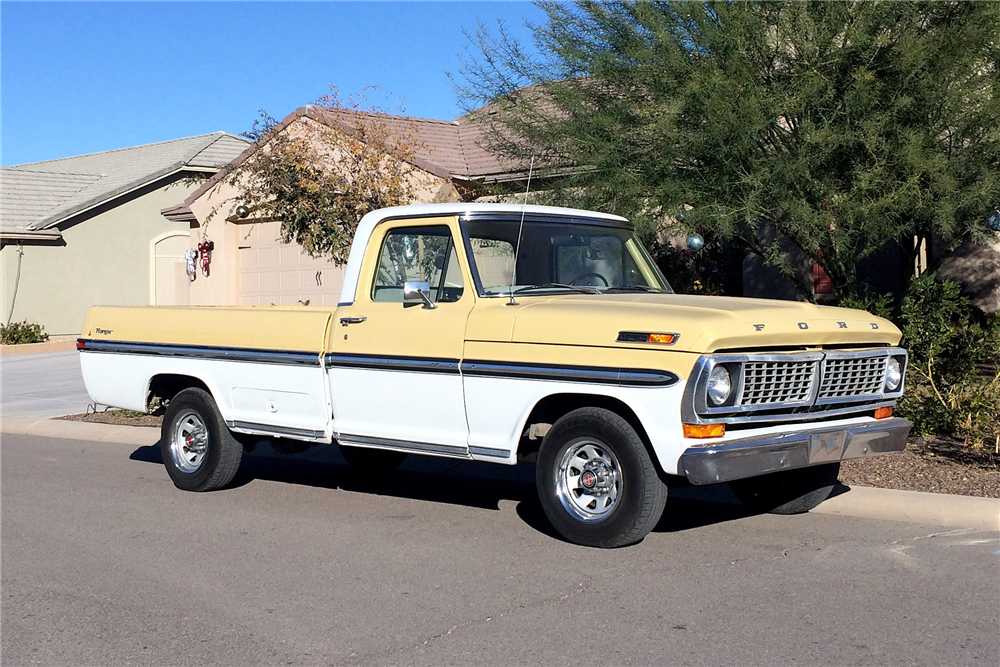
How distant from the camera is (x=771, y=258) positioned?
10.3m

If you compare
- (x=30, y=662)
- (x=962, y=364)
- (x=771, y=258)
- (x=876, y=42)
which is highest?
(x=876, y=42)

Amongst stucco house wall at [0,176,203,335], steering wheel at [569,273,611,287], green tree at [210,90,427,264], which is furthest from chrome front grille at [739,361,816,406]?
stucco house wall at [0,176,203,335]

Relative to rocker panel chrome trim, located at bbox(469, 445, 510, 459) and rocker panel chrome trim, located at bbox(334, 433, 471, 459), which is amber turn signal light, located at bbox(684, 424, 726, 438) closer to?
rocker panel chrome trim, located at bbox(469, 445, 510, 459)

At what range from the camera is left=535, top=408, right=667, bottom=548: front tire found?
652 centimetres

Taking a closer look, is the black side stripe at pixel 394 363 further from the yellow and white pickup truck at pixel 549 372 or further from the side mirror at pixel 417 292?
the side mirror at pixel 417 292

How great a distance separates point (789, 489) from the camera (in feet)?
25.7

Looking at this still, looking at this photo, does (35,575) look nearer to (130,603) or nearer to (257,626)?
(130,603)

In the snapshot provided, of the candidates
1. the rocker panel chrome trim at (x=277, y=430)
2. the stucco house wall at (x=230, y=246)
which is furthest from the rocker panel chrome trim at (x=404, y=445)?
the stucco house wall at (x=230, y=246)

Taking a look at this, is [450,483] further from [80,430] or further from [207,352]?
[80,430]

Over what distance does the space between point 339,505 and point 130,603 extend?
278 cm

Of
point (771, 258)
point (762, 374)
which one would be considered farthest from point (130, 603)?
point (771, 258)

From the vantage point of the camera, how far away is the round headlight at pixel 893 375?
7.31m

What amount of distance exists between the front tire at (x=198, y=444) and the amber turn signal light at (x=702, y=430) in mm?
4164

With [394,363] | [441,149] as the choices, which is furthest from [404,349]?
[441,149]
